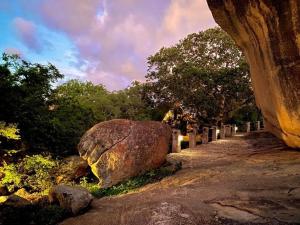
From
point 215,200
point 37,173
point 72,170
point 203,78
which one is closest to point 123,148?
point 72,170

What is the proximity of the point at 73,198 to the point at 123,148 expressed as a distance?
15.7 feet

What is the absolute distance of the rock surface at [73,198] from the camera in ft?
27.4

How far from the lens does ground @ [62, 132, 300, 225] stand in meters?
6.73

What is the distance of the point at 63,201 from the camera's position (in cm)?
873

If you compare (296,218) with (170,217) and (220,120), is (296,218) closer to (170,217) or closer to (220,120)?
(170,217)

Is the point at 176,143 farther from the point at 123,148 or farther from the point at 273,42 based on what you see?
the point at 273,42

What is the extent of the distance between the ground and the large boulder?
5.83 feet

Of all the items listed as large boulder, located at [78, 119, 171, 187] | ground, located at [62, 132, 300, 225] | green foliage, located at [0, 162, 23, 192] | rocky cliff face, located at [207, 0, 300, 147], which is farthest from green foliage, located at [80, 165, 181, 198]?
rocky cliff face, located at [207, 0, 300, 147]

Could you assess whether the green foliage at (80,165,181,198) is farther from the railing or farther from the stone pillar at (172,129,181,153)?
the railing

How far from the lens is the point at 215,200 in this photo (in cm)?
804

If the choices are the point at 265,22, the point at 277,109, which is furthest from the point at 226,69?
the point at 265,22

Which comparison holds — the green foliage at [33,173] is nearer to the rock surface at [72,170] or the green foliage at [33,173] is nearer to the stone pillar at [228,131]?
the rock surface at [72,170]

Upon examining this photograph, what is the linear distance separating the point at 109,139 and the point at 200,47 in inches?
901

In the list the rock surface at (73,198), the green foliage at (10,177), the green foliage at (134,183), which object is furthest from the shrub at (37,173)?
the rock surface at (73,198)
